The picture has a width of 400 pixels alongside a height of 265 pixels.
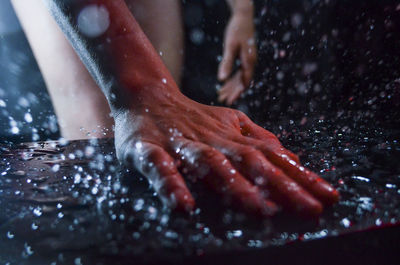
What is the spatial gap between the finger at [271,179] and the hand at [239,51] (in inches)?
51.2

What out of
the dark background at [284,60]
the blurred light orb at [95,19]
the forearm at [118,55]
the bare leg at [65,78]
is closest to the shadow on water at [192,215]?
the forearm at [118,55]

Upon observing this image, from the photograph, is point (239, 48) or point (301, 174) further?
point (239, 48)

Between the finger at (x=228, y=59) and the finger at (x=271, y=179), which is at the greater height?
the finger at (x=228, y=59)

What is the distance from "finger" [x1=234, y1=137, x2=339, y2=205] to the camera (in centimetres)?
54

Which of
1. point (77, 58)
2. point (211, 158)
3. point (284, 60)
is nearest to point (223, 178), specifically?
point (211, 158)

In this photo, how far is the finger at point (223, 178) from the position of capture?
51 centimetres

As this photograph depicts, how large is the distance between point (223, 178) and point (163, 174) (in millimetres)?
112

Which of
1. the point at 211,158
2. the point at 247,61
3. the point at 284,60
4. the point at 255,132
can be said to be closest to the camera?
the point at 211,158

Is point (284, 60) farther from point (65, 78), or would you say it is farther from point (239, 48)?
point (65, 78)

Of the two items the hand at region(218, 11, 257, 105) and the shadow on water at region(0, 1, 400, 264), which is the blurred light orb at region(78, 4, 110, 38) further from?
the hand at region(218, 11, 257, 105)

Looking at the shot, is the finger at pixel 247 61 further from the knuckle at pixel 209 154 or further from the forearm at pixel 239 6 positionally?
the knuckle at pixel 209 154

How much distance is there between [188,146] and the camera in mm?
702

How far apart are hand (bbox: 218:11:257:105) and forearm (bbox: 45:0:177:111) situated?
3.04 ft

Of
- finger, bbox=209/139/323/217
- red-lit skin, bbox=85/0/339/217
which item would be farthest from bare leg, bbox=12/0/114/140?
finger, bbox=209/139/323/217
